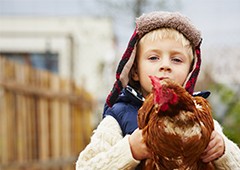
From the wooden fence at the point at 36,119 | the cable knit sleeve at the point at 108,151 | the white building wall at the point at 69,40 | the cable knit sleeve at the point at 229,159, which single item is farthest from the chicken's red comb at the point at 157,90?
the white building wall at the point at 69,40

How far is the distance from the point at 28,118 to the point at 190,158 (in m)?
8.96

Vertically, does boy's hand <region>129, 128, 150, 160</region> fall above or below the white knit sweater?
above

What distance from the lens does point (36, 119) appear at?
40.4 ft

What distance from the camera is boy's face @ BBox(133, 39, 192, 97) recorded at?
3.31 metres

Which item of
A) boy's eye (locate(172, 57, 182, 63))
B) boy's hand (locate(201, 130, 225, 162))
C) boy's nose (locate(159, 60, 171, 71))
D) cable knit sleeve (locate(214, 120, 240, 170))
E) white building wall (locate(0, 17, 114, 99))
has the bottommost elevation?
white building wall (locate(0, 17, 114, 99))

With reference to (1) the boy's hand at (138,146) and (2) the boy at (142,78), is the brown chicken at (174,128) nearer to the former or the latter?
(1) the boy's hand at (138,146)

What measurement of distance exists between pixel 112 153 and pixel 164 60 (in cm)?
47

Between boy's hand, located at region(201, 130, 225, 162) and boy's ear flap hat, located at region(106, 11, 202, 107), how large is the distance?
0.38 m

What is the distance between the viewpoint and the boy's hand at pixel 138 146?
301 centimetres

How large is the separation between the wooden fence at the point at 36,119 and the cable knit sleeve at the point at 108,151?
267 inches

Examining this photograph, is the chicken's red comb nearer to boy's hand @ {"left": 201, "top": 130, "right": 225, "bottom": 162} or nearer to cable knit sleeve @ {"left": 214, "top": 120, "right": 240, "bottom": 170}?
boy's hand @ {"left": 201, "top": 130, "right": 225, "bottom": 162}

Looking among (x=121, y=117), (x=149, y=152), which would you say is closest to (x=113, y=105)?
(x=121, y=117)

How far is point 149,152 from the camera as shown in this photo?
2.98m

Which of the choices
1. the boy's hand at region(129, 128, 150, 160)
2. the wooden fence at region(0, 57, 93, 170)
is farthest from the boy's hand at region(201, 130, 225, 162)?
the wooden fence at region(0, 57, 93, 170)
